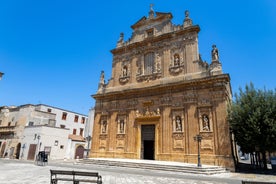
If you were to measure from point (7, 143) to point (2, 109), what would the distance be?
713 centimetres

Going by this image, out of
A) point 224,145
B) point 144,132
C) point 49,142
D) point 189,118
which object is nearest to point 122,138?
point 144,132

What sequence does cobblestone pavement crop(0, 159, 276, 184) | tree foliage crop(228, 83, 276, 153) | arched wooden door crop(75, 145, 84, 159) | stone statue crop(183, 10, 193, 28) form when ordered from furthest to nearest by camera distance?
arched wooden door crop(75, 145, 84, 159)
stone statue crop(183, 10, 193, 28)
tree foliage crop(228, 83, 276, 153)
cobblestone pavement crop(0, 159, 276, 184)

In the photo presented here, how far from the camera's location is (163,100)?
19.8 metres

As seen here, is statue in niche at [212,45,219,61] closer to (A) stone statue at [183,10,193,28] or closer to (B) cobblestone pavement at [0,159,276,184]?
(A) stone statue at [183,10,193,28]

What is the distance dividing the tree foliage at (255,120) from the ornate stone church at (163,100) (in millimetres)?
980

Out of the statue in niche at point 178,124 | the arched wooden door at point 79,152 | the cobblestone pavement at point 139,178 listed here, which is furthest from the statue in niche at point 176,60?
the arched wooden door at point 79,152

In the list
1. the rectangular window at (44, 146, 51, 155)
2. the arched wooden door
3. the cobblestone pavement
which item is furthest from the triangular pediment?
the arched wooden door

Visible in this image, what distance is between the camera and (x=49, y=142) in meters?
28.1

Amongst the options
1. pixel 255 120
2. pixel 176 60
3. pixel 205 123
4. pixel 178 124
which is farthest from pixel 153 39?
pixel 255 120

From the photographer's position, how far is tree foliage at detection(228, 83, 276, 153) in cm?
1415

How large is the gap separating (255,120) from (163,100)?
848cm

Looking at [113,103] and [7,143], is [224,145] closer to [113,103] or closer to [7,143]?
[113,103]

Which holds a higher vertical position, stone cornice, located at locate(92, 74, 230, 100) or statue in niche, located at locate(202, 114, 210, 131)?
stone cornice, located at locate(92, 74, 230, 100)

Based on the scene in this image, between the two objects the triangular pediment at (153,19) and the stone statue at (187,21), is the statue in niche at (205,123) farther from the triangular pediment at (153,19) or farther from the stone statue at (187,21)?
the triangular pediment at (153,19)
